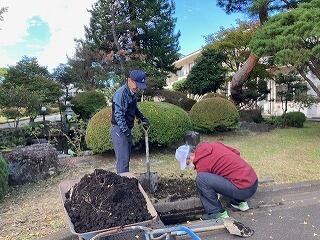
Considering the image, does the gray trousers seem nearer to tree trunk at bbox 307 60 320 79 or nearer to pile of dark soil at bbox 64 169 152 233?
pile of dark soil at bbox 64 169 152 233

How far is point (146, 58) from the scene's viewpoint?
20406mm

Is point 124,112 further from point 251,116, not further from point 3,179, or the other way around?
point 251,116

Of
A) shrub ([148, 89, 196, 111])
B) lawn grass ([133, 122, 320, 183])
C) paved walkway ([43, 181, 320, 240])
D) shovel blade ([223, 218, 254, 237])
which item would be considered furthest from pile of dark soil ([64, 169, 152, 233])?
shrub ([148, 89, 196, 111])

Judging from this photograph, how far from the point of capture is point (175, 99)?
53.2 feet

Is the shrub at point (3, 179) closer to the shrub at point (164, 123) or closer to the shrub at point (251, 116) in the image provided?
the shrub at point (164, 123)

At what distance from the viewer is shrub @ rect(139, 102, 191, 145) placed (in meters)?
7.71

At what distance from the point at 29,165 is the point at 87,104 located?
35.5ft

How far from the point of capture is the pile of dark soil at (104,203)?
319 cm

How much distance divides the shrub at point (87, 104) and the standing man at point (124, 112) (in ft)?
37.7

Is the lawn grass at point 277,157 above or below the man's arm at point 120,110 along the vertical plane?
below

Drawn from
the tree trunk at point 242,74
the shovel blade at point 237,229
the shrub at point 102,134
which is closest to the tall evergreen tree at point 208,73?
the tree trunk at point 242,74

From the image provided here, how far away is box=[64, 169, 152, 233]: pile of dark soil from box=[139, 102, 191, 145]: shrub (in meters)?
4.02

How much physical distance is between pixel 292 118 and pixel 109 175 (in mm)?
11926

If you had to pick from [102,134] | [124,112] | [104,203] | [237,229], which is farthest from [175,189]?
[102,134]
